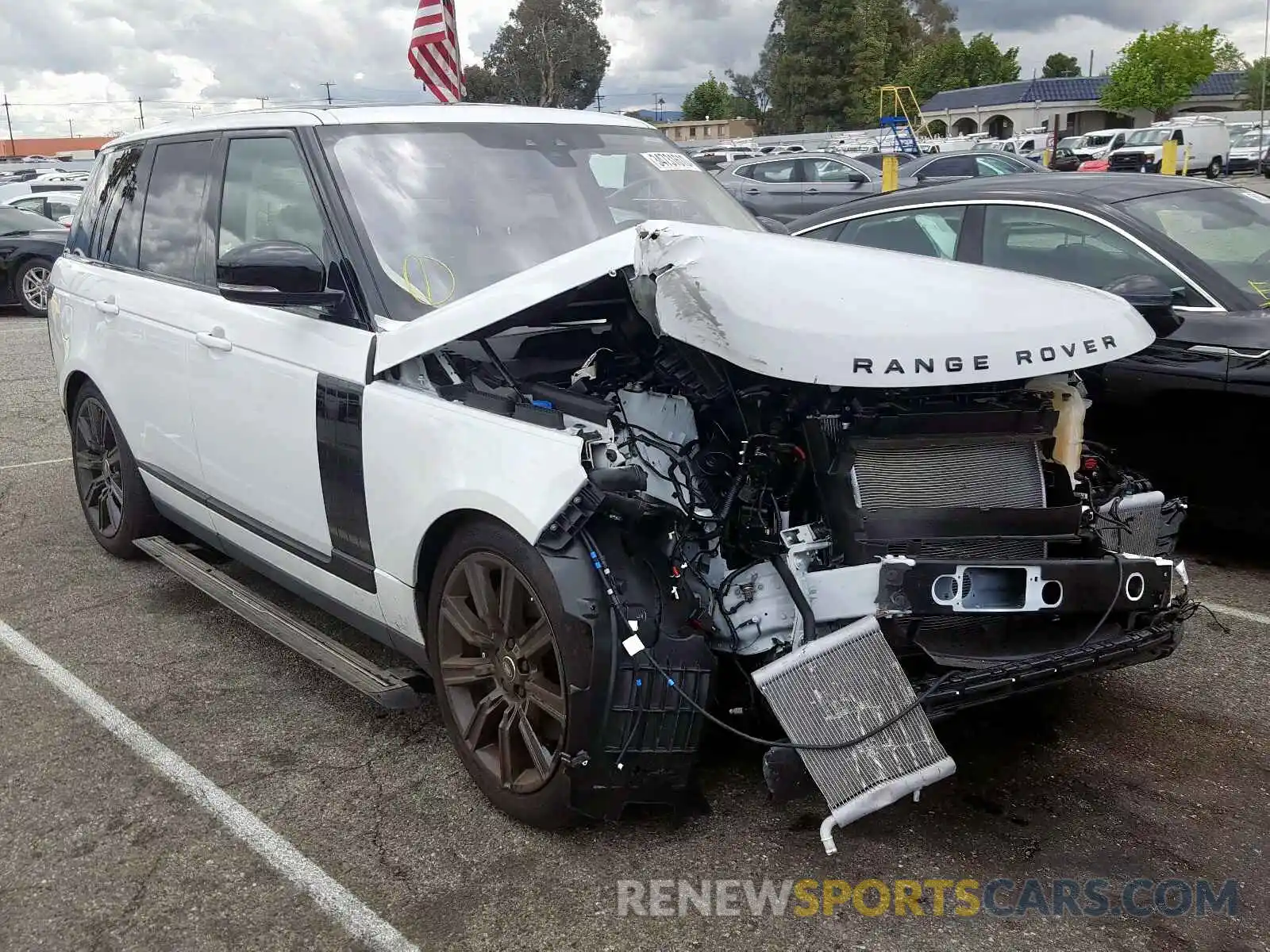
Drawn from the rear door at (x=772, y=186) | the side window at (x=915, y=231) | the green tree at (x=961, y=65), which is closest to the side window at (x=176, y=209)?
the side window at (x=915, y=231)

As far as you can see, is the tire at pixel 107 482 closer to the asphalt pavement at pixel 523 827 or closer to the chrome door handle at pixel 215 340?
the asphalt pavement at pixel 523 827

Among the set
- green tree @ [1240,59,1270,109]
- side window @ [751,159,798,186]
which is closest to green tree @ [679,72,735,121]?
green tree @ [1240,59,1270,109]

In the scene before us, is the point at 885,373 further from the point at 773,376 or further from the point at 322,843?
the point at 322,843

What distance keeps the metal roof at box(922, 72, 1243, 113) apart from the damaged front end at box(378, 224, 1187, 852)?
302ft

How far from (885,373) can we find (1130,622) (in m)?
1.05

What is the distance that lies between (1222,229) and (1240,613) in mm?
1920

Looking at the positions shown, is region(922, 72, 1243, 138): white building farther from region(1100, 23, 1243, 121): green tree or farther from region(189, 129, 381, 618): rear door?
region(189, 129, 381, 618): rear door

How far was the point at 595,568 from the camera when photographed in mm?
2887

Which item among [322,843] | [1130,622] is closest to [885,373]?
[1130,622]

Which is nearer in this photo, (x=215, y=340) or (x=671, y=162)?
(x=215, y=340)

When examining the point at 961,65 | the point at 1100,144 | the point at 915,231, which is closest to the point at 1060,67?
the point at 961,65

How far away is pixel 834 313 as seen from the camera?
9.42 ft

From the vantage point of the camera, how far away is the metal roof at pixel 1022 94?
292 ft

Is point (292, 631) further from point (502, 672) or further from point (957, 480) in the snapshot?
point (957, 480)
